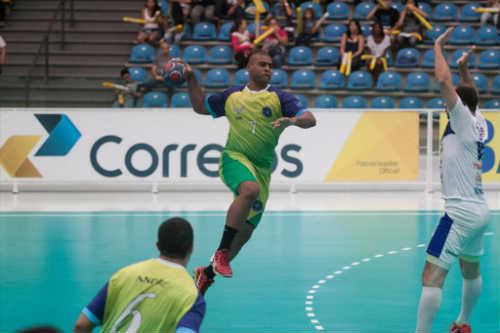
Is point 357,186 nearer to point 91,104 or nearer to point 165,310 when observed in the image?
point 91,104

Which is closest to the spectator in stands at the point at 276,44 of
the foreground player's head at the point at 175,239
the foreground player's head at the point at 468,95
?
the foreground player's head at the point at 468,95

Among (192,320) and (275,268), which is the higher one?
(192,320)

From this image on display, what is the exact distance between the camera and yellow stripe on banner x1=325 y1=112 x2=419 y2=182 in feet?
50.8

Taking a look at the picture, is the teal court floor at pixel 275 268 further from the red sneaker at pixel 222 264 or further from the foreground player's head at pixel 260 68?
the foreground player's head at pixel 260 68

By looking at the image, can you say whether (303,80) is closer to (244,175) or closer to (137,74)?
(137,74)

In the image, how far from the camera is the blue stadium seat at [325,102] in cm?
1920

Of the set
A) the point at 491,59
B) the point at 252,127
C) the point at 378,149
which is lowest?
the point at 378,149

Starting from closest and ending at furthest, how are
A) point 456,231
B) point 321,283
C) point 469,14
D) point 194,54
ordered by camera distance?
point 456,231, point 321,283, point 194,54, point 469,14

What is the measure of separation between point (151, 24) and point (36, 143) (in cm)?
702

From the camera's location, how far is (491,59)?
20969 millimetres

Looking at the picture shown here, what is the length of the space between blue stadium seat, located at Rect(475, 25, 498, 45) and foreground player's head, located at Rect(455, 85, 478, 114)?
1538cm

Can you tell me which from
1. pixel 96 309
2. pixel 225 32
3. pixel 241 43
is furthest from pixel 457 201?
pixel 225 32

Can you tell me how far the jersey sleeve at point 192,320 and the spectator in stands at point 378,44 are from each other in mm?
16766

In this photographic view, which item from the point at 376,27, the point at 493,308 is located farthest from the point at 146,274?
the point at 376,27
